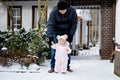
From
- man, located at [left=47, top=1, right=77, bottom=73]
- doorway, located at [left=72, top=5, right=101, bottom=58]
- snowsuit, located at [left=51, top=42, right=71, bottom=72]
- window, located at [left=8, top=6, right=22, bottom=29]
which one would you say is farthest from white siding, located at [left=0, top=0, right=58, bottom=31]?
snowsuit, located at [left=51, top=42, right=71, bottom=72]

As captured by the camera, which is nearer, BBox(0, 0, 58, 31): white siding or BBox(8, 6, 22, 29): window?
BBox(0, 0, 58, 31): white siding

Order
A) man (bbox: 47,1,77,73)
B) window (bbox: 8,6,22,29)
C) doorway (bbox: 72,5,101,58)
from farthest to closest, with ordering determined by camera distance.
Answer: doorway (bbox: 72,5,101,58) < window (bbox: 8,6,22,29) < man (bbox: 47,1,77,73)

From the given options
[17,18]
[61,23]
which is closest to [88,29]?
[17,18]

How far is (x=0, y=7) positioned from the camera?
16.9 meters

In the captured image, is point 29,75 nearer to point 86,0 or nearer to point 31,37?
point 31,37

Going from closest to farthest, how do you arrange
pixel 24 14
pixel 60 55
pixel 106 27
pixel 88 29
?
pixel 60 55, pixel 106 27, pixel 24 14, pixel 88 29

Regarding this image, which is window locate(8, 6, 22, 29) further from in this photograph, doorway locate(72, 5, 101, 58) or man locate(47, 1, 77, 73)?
man locate(47, 1, 77, 73)

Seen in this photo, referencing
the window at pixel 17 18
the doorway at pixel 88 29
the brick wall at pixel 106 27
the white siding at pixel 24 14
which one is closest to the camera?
the brick wall at pixel 106 27

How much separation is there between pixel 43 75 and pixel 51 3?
26.8 feet

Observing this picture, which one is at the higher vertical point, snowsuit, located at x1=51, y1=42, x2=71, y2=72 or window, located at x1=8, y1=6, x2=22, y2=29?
window, located at x1=8, y1=6, x2=22, y2=29

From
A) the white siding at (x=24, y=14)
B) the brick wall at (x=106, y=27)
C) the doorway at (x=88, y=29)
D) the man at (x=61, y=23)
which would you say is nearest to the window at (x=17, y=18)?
the white siding at (x=24, y=14)

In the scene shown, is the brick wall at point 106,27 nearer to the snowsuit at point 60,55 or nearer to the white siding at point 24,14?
the white siding at point 24,14

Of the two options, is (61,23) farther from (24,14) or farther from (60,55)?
(24,14)

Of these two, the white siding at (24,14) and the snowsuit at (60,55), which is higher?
the white siding at (24,14)
